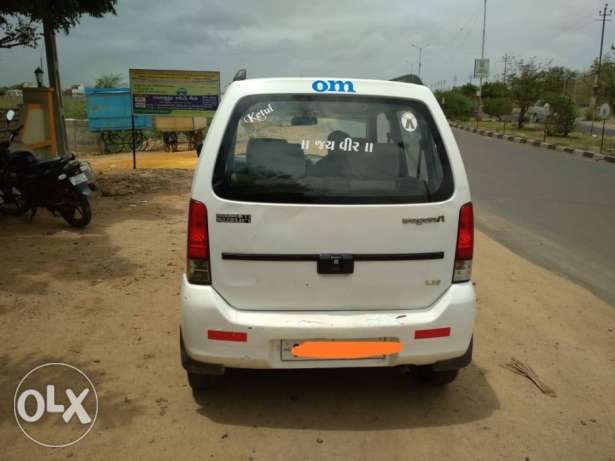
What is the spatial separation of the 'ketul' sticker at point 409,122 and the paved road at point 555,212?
304 cm

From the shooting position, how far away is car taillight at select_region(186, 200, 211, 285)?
2.79 metres

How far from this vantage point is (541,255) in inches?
258

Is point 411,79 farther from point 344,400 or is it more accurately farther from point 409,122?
point 344,400

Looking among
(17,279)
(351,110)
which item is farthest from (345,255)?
(17,279)

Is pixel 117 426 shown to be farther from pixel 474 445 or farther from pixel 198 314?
pixel 474 445

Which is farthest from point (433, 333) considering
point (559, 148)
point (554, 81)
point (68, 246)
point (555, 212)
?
point (554, 81)

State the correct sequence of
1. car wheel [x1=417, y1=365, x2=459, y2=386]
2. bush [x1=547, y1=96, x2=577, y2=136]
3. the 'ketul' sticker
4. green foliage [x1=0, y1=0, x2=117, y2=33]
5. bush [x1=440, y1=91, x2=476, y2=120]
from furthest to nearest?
bush [x1=440, y1=91, x2=476, y2=120] < bush [x1=547, y1=96, x2=577, y2=136] < green foliage [x1=0, y1=0, x2=117, y2=33] < car wheel [x1=417, y1=365, x2=459, y2=386] < the 'ketul' sticker

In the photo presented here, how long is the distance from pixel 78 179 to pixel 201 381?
487 centimetres

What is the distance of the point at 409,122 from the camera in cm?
301

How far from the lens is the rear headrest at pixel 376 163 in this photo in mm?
2898

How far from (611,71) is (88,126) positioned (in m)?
29.5

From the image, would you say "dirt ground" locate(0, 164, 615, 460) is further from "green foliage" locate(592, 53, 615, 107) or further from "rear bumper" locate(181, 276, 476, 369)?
"green foliage" locate(592, 53, 615, 107)

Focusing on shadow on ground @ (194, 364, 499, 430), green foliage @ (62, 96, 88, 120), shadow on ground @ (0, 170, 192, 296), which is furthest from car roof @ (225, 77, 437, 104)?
green foliage @ (62, 96, 88, 120)

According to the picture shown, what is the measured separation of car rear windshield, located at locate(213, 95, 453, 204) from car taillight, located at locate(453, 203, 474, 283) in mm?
144
